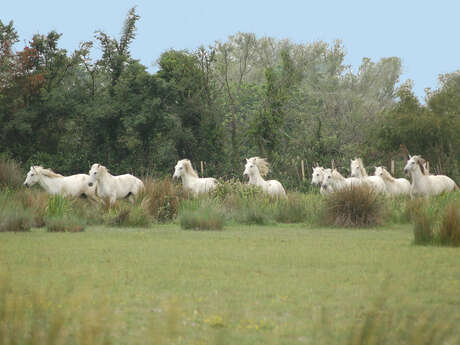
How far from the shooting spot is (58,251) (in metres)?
9.73

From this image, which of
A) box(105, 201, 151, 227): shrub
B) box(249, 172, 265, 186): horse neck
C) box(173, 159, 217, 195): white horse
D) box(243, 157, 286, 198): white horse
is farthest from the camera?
box(249, 172, 265, 186): horse neck

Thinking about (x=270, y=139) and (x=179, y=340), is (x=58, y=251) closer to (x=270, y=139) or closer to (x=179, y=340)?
(x=179, y=340)

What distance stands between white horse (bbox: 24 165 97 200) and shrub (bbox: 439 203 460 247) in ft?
36.5

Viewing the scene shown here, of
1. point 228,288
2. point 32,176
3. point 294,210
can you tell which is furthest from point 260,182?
point 228,288

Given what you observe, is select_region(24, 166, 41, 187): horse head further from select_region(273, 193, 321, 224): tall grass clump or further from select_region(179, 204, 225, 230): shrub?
select_region(273, 193, 321, 224): tall grass clump

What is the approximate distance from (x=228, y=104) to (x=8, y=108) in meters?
14.4

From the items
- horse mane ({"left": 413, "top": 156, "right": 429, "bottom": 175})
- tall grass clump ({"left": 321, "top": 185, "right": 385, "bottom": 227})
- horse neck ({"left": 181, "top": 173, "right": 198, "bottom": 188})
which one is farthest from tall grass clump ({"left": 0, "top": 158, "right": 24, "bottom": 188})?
horse mane ({"left": 413, "top": 156, "right": 429, "bottom": 175})

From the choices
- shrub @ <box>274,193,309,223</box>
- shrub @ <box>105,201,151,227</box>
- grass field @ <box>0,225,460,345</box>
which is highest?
shrub @ <box>274,193,309,223</box>

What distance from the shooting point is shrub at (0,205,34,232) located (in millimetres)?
13203

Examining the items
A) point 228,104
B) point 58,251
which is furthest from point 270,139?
point 58,251

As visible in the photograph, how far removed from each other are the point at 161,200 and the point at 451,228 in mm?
7929

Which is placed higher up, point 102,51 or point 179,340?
point 102,51


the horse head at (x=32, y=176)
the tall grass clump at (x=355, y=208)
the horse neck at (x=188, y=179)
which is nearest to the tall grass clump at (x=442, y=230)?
the tall grass clump at (x=355, y=208)

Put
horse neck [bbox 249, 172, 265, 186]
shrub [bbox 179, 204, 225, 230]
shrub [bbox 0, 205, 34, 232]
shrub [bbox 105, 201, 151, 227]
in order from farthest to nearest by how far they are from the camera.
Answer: horse neck [bbox 249, 172, 265, 186]
shrub [bbox 105, 201, 151, 227]
shrub [bbox 179, 204, 225, 230]
shrub [bbox 0, 205, 34, 232]
